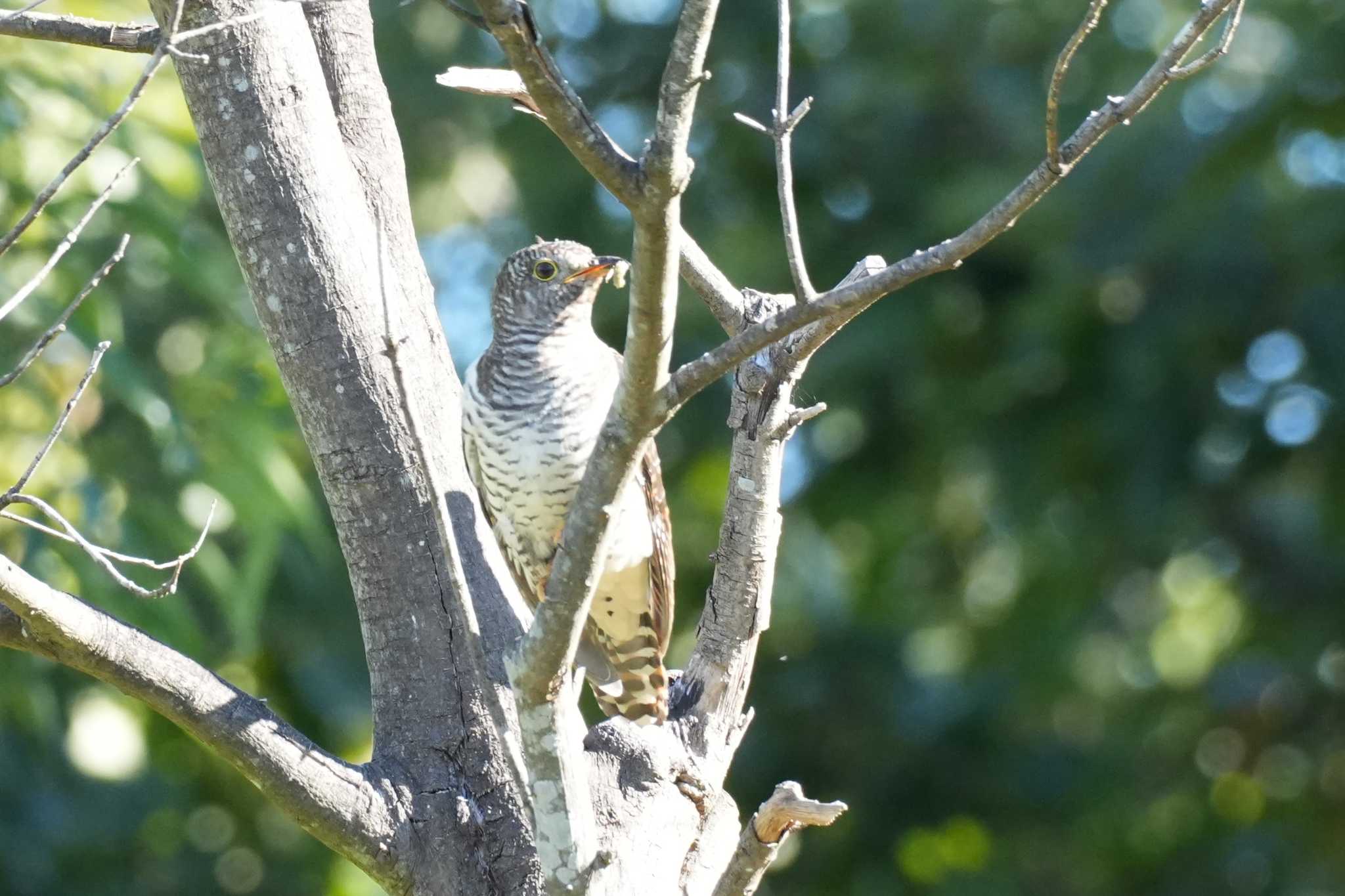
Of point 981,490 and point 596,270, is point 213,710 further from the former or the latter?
point 981,490

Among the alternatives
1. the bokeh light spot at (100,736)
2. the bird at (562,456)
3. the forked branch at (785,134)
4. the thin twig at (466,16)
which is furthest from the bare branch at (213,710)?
the bokeh light spot at (100,736)

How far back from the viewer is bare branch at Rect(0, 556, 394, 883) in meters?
1.88

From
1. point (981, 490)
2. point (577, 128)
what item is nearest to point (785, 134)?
point (577, 128)

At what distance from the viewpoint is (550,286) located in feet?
12.8

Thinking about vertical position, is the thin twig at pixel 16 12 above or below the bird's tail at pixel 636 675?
below

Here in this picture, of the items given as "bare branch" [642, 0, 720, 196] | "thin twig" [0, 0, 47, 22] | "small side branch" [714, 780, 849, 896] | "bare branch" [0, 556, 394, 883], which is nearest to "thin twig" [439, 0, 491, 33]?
"bare branch" [642, 0, 720, 196]

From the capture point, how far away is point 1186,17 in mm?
6078

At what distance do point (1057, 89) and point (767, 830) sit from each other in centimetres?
125

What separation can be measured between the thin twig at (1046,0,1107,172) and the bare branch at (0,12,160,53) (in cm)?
140

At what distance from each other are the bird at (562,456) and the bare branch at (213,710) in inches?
53.1

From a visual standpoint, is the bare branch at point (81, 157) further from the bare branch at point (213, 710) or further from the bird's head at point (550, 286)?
the bird's head at point (550, 286)

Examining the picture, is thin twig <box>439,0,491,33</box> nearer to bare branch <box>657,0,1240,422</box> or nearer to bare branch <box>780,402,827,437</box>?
bare branch <box>657,0,1240,422</box>

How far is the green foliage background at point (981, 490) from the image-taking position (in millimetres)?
5805

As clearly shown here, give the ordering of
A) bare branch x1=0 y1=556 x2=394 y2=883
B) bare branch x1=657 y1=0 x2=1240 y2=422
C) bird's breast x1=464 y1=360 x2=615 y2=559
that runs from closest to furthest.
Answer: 1. bare branch x1=657 y1=0 x2=1240 y2=422
2. bare branch x1=0 y1=556 x2=394 y2=883
3. bird's breast x1=464 y1=360 x2=615 y2=559
